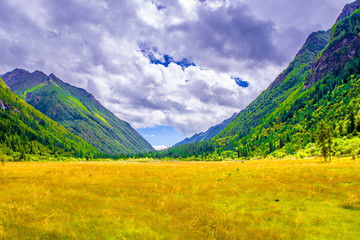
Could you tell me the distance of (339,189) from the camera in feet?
57.2

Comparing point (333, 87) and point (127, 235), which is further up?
point (333, 87)

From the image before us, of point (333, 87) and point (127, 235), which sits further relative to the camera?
point (333, 87)

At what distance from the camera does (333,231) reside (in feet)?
31.9

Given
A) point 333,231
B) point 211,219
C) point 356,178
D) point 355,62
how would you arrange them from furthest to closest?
point 355,62 < point 356,178 < point 211,219 < point 333,231

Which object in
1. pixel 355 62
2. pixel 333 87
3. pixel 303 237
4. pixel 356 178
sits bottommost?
pixel 303 237

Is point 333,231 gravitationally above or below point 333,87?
below

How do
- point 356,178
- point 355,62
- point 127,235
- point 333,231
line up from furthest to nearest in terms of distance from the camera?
point 355,62 < point 356,178 < point 333,231 < point 127,235

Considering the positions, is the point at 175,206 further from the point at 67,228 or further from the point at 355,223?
the point at 355,223

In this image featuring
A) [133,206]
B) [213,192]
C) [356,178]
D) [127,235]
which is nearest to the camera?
[127,235]

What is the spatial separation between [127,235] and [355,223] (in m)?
12.6

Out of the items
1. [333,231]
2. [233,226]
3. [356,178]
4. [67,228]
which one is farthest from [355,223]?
[67,228]

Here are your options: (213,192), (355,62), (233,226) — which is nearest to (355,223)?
(233,226)

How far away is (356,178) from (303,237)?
18.2 m

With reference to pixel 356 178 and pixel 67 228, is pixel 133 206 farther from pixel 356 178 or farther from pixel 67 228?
pixel 356 178
